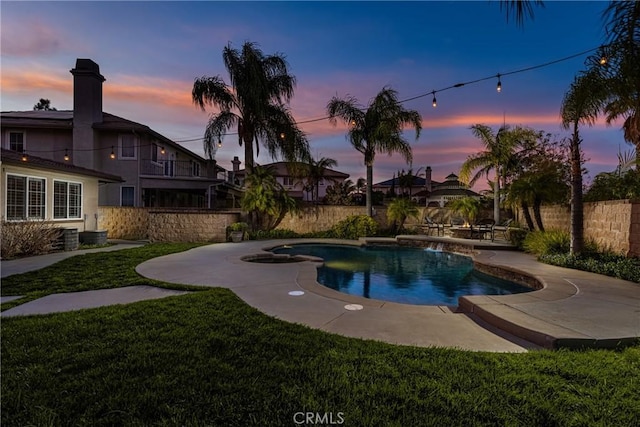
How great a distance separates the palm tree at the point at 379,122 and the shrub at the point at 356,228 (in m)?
2.75

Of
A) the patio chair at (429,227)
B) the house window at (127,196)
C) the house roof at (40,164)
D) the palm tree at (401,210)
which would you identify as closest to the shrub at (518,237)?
the patio chair at (429,227)

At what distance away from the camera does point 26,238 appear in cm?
905

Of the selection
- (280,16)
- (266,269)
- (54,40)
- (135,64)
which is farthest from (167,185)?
(266,269)

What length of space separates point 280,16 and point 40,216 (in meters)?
10.5

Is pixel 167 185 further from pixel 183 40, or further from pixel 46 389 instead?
pixel 46 389

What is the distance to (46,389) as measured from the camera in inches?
90.2

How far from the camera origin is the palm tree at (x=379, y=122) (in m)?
15.0

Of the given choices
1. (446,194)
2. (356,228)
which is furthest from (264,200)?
(446,194)

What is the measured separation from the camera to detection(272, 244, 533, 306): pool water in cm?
659

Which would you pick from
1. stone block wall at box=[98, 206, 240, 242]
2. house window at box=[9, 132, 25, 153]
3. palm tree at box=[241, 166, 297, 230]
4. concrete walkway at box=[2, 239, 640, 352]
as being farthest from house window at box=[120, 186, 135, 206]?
concrete walkway at box=[2, 239, 640, 352]

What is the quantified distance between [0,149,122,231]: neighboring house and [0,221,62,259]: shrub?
2.32ft

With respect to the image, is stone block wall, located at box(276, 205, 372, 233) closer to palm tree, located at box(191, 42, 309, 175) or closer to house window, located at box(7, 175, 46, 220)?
palm tree, located at box(191, 42, 309, 175)

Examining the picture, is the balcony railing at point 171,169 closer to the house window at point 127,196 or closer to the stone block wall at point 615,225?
the house window at point 127,196

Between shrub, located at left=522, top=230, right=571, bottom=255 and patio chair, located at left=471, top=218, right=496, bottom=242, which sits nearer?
shrub, located at left=522, top=230, right=571, bottom=255
